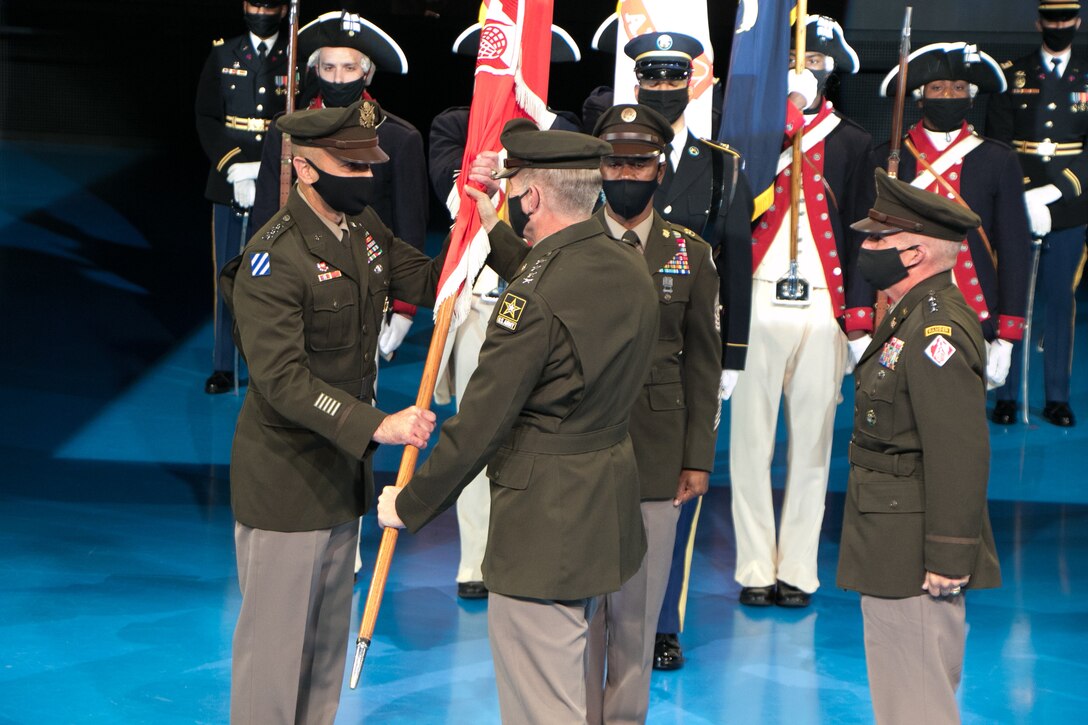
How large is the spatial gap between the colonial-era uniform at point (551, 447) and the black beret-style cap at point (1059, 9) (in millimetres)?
4999

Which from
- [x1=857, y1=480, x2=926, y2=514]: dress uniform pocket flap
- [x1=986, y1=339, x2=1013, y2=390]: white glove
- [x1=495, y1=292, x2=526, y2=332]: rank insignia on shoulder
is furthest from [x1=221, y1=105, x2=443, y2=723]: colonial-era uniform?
[x1=986, y1=339, x2=1013, y2=390]: white glove

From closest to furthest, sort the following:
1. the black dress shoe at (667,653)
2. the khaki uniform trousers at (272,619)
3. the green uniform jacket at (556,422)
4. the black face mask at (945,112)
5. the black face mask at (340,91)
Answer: the green uniform jacket at (556,422) < the khaki uniform trousers at (272,619) < the black dress shoe at (667,653) < the black face mask at (340,91) < the black face mask at (945,112)

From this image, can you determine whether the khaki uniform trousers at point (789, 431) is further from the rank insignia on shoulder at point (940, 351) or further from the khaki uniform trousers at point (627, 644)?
the rank insignia on shoulder at point (940, 351)

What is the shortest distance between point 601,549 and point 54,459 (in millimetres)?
4174

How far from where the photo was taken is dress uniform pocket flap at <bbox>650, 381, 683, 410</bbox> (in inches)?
157

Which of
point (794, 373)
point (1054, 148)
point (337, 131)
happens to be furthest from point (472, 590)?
point (1054, 148)

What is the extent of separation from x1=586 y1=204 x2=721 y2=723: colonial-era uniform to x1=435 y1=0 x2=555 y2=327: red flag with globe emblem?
40 cm

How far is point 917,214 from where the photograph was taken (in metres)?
3.41

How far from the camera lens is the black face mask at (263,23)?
7.49 m

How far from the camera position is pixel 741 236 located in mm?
4570

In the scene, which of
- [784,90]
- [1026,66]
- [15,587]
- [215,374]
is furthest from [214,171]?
[1026,66]

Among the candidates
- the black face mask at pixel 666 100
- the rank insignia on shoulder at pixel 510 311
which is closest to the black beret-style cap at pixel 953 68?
the black face mask at pixel 666 100

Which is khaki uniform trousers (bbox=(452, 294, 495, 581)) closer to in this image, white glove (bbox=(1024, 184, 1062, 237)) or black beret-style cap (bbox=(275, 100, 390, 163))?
black beret-style cap (bbox=(275, 100, 390, 163))

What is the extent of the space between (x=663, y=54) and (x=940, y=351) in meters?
1.63
